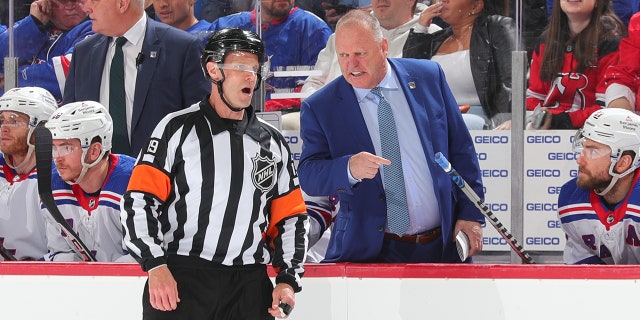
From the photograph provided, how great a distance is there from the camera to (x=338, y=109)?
329 cm

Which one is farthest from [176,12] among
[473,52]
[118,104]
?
[473,52]

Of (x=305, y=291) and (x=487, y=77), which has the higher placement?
(x=487, y=77)

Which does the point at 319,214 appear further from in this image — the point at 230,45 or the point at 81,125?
the point at 230,45

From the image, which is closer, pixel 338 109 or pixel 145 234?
pixel 145 234

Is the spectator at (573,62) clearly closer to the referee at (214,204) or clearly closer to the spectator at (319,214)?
the spectator at (319,214)

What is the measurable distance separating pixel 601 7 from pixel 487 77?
0.54 metres

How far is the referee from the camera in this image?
103 inches

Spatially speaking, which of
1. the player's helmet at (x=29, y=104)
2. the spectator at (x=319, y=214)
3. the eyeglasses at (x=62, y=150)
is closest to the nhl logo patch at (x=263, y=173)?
the spectator at (x=319, y=214)

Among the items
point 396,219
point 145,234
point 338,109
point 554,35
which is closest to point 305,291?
point 396,219

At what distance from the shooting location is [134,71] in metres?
4.05

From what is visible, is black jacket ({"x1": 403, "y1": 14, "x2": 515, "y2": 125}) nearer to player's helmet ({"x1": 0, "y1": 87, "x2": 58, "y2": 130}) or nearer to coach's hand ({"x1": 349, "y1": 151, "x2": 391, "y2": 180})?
coach's hand ({"x1": 349, "y1": 151, "x2": 391, "y2": 180})

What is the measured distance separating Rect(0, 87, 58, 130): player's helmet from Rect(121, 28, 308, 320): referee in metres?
1.42

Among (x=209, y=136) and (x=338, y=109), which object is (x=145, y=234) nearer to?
(x=209, y=136)

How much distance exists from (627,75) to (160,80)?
1802 mm
